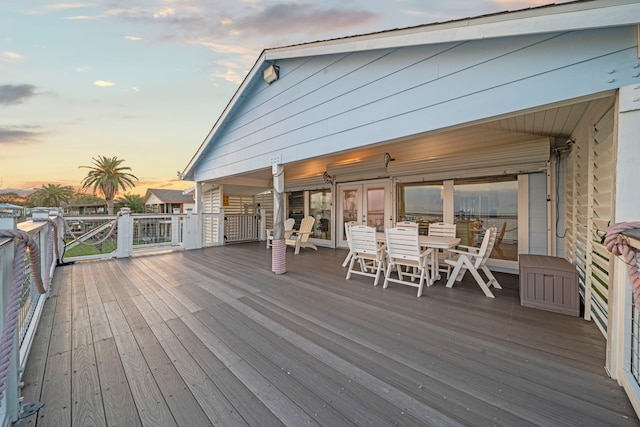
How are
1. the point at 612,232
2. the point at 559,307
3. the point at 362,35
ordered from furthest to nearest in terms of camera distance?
the point at 362,35 → the point at 559,307 → the point at 612,232

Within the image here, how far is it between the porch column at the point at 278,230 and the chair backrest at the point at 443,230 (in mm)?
3032

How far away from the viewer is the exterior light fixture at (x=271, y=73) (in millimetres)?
4965

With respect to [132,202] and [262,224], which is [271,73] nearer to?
[262,224]

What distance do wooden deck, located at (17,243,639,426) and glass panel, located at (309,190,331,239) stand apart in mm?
4932

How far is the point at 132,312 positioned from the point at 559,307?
5.15 meters

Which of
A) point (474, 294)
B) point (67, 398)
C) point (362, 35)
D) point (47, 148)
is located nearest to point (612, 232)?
point (474, 294)

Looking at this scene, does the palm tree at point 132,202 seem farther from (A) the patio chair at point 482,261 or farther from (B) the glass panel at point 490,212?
(A) the patio chair at point 482,261

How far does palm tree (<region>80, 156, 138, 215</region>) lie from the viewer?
21.1 metres

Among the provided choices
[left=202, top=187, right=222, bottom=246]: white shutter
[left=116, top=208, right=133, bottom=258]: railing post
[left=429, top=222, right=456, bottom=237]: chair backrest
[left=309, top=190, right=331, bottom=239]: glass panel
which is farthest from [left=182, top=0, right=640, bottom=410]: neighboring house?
[left=116, top=208, right=133, bottom=258]: railing post

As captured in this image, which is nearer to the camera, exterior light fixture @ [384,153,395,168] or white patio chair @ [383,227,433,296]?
white patio chair @ [383,227,433,296]

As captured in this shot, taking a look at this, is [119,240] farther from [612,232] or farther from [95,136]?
[612,232]

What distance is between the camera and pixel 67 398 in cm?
157

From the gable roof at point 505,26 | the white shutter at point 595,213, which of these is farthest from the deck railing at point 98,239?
the white shutter at point 595,213

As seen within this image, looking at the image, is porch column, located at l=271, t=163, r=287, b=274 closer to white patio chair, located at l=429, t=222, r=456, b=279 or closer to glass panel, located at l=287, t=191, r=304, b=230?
white patio chair, located at l=429, t=222, r=456, b=279
